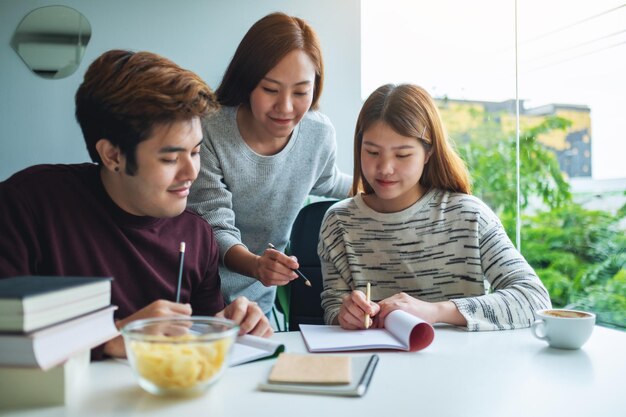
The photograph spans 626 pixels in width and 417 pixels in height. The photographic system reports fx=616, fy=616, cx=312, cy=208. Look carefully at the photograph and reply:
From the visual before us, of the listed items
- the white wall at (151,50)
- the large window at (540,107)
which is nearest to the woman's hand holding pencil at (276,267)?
the white wall at (151,50)

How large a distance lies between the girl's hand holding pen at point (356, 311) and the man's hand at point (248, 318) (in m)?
0.18

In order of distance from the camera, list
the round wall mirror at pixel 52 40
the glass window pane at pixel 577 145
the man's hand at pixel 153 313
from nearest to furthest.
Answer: the man's hand at pixel 153 313
the round wall mirror at pixel 52 40
the glass window pane at pixel 577 145

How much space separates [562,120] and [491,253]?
169 cm

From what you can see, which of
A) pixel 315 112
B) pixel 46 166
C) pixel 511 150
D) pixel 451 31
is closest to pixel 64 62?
pixel 315 112

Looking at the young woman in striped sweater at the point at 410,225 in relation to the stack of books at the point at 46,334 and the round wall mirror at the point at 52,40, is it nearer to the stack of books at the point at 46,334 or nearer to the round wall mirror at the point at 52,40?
the stack of books at the point at 46,334

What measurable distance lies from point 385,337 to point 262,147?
33.2 inches

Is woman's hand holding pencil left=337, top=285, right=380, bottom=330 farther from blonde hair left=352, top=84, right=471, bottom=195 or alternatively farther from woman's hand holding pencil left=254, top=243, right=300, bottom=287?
blonde hair left=352, top=84, right=471, bottom=195

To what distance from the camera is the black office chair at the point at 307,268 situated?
1858 mm

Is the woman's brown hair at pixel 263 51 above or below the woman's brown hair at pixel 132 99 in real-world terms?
above

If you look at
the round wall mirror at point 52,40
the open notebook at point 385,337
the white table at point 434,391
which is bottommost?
the white table at point 434,391

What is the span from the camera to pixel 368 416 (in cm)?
80

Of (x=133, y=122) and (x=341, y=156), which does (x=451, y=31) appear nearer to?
(x=341, y=156)

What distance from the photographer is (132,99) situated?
1.27 meters

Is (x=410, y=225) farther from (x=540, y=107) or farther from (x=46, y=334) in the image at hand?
(x=540, y=107)
